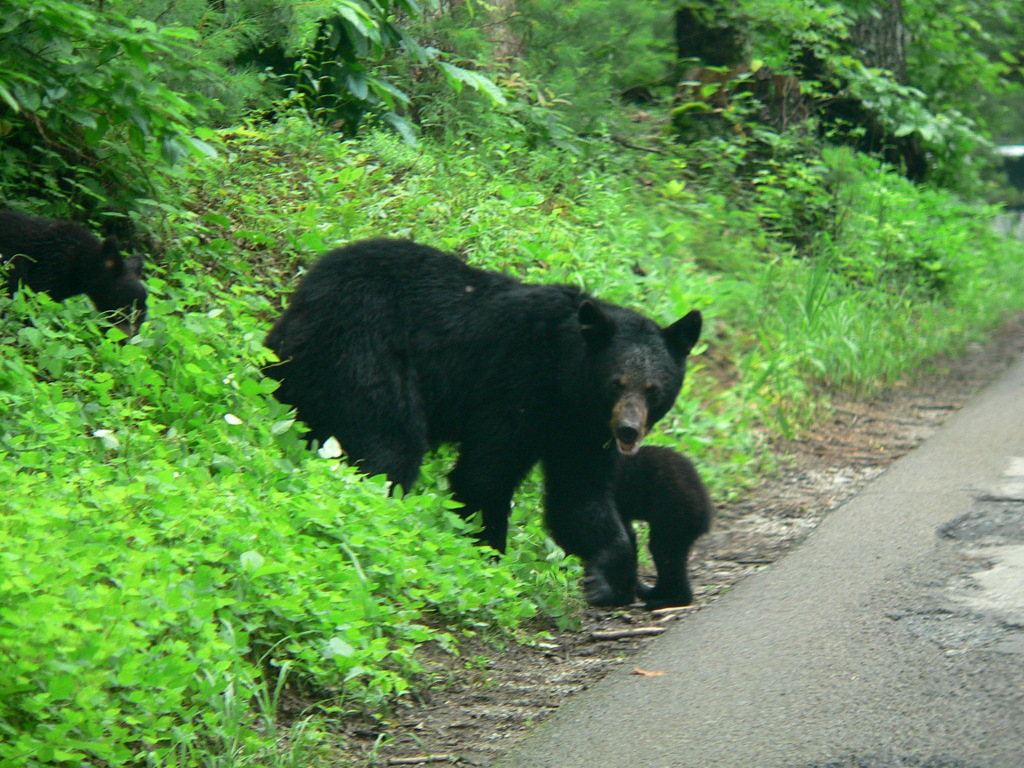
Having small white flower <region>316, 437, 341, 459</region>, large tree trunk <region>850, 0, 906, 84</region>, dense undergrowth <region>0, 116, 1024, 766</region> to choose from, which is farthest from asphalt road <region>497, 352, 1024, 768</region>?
large tree trunk <region>850, 0, 906, 84</region>

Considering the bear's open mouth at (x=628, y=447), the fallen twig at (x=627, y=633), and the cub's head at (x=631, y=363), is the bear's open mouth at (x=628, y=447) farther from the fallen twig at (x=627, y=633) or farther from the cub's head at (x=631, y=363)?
the fallen twig at (x=627, y=633)

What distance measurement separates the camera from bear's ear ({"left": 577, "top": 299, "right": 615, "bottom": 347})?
484 cm

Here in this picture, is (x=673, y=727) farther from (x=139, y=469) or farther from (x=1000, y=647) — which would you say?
(x=139, y=469)

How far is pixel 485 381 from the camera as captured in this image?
16.4ft

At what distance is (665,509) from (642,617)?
544 mm

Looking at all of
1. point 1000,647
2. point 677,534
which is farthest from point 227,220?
point 1000,647

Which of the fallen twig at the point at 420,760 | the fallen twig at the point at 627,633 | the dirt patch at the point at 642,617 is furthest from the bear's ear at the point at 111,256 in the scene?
the fallen twig at the point at 420,760

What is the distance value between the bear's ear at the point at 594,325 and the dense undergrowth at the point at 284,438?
1.02 m

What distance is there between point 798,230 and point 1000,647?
7465mm

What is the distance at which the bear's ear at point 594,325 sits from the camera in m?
4.84

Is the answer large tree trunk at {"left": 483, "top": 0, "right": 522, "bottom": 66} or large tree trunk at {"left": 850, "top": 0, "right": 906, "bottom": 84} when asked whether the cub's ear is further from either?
large tree trunk at {"left": 850, "top": 0, "right": 906, "bottom": 84}

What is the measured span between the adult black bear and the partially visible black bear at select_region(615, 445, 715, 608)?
5.7 inches

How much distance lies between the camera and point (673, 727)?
322 centimetres

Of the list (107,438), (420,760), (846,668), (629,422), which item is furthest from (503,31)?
(420,760)
